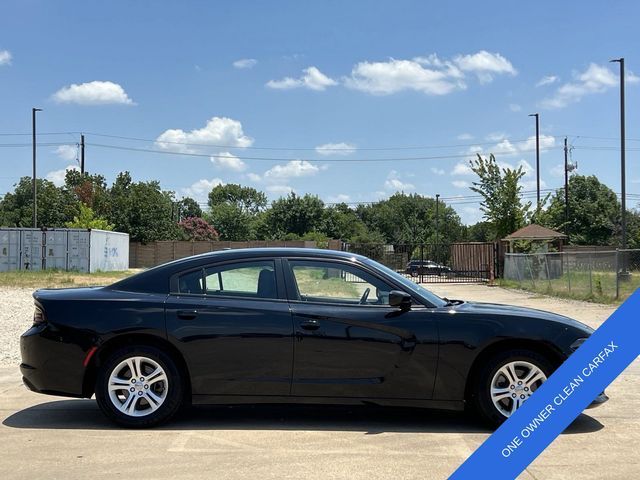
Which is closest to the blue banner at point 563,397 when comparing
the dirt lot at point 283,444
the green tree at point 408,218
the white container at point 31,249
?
the dirt lot at point 283,444

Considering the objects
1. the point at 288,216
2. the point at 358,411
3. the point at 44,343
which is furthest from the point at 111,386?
the point at 288,216

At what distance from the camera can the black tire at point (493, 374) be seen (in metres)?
5.18

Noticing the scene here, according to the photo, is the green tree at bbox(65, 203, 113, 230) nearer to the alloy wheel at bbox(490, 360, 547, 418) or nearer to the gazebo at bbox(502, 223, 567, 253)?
the gazebo at bbox(502, 223, 567, 253)

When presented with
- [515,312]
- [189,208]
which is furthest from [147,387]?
[189,208]

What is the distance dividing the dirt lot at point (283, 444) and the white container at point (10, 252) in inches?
1267

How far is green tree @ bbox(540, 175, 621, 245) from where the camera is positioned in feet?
241

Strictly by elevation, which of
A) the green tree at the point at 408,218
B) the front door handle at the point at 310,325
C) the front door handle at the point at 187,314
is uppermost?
the green tree at the point at 408,218

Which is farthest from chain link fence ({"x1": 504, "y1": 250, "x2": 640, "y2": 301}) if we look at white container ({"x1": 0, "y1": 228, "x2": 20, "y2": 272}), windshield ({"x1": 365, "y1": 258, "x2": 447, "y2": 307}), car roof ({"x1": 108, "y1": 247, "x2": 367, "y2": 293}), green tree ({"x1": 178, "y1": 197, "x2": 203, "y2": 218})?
green tree ({"x1": 178, "y1": 197, "x2": 203, "y2": 218})

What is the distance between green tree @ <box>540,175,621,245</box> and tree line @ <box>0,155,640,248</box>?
0.39 feet

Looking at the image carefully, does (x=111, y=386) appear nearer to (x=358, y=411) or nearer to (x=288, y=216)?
(x=358, y=411)

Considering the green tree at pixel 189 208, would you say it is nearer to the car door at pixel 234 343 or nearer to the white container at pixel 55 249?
the white container at pixel 55 249

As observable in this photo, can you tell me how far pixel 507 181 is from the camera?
35312 mm

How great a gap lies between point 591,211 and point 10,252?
65.3 m

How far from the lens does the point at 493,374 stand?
5.19m
